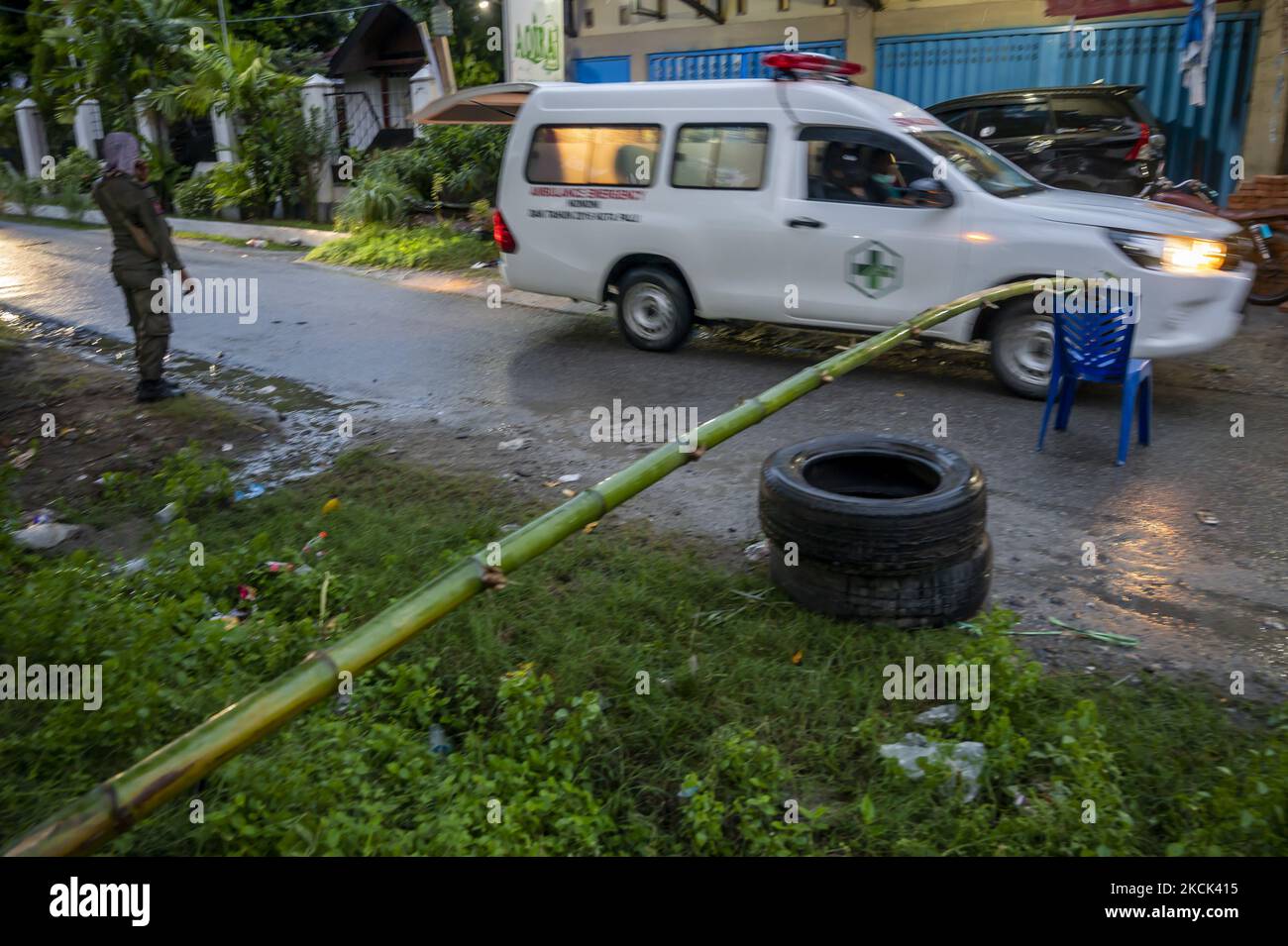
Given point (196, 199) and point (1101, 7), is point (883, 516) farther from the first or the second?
point (196, 199)

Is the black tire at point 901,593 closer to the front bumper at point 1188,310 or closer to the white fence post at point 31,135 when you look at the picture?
the front bumper at point 1188,310

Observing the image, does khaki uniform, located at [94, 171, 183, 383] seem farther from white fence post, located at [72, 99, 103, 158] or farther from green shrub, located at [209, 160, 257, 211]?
white fence post, located at [72, 99, 103, 158]

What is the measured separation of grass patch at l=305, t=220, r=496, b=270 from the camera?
1440cm

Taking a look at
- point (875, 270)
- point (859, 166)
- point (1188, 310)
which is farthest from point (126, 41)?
point (1188, 310)

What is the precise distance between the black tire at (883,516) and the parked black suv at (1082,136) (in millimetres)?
8848

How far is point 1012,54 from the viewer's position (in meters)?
14.1

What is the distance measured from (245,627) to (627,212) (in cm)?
587

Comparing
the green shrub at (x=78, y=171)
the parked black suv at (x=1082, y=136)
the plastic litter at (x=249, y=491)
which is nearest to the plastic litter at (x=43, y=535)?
the plastic litter at (x=249, y=491)

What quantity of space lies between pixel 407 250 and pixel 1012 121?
827cm

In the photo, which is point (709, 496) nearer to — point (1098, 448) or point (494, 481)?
point (494, 481)

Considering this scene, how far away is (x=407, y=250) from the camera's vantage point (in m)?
15.0

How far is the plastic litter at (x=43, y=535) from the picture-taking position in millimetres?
5344

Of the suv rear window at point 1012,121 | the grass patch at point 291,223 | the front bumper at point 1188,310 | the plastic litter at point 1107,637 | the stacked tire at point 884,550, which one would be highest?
the suv rear window at point 1012,121

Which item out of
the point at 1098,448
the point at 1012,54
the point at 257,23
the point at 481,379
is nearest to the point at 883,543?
the point at 1098,448
